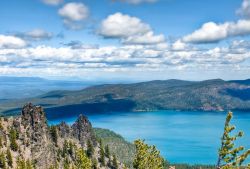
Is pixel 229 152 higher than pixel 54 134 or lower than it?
higher

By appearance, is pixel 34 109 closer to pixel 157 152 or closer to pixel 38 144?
pixel 38 144

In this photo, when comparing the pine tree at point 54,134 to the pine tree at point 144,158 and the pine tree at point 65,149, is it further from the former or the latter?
the pine tree at point 144,158

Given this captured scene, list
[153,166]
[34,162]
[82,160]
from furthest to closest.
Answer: [34,162]
[82,160]
[153,166]

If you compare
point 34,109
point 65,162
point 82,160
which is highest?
point 34,109

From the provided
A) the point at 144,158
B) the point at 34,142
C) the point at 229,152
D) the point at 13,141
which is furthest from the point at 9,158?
the point at 229,152

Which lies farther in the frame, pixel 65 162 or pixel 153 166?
pixel 65 162

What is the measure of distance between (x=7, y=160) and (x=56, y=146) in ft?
146

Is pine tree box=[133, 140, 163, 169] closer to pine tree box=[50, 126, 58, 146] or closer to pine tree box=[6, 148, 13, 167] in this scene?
pine tree box=[6, 148, 13, 167]

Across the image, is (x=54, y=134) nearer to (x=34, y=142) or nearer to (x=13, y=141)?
(x=34, y=142)

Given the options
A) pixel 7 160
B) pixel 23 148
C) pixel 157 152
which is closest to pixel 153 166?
pixel 157 152

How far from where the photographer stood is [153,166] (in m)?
98.1

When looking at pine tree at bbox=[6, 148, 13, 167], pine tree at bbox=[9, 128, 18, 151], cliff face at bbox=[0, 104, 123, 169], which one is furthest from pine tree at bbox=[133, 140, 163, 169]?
pine tree at bbox=[9, 128, 18, 151]

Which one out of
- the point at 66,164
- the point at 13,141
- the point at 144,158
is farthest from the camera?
the point at 66,164

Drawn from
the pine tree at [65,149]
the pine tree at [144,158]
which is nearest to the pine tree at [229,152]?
the pine tree at [144,158]
